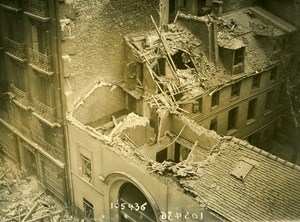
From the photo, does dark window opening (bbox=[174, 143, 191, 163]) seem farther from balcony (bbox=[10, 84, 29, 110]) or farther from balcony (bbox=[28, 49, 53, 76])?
balcony (bbox=[10, 84, 29, 110])

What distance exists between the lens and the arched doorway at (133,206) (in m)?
24.6

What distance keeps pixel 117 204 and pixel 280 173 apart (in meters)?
9.98

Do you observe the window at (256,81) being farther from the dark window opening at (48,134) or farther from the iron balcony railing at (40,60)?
the iron balcony railing at (40,60)

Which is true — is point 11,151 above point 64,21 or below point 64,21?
below

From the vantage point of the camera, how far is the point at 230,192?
20.4m

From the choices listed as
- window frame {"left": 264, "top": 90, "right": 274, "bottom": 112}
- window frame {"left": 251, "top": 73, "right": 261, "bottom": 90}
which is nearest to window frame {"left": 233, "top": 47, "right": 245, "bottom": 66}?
window frame {"left": 251, "top": 73, "right": 261, "bottom": 90}

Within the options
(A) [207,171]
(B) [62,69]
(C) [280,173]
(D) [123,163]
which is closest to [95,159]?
(D) [123,163]

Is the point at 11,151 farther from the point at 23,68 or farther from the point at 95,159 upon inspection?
the point at 95,159

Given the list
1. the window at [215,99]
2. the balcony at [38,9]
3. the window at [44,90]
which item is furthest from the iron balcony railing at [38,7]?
the window at [215,99]

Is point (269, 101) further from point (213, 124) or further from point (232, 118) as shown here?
point (213, 124)

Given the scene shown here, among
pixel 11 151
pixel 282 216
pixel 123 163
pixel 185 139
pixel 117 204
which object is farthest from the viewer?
pixel 11 151

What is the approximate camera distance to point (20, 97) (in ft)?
99.8

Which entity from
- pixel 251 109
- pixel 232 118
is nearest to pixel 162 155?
pixel 232 118

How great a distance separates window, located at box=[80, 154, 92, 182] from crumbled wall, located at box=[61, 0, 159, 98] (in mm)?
4071
